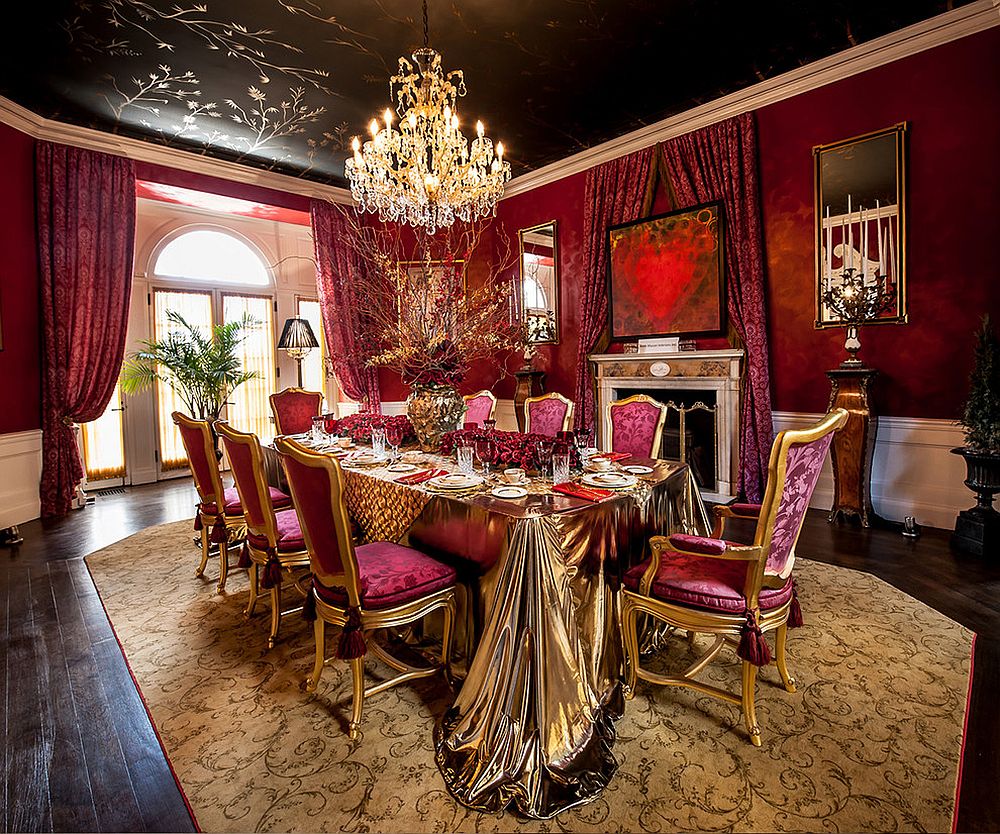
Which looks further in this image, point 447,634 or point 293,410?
point 293,410

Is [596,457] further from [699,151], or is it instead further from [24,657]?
[699,151]

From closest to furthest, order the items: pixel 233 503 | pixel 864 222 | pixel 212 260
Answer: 1. pixel 233 503
2. pixel 864 222
3. pixel 212 260

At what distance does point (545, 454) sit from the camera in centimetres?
240

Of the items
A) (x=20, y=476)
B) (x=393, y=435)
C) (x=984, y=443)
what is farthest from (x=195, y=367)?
(x=984, y=443)

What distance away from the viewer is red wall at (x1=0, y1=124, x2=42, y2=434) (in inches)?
175

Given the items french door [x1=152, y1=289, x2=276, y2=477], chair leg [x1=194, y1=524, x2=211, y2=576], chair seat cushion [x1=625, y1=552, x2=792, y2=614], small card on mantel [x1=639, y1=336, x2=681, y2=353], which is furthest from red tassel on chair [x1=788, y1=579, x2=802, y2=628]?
french door [x1=152, y1=289, x2=276, y2=477]

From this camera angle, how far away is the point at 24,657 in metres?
2.46

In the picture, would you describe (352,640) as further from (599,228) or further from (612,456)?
(599,228)

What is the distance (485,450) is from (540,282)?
4.37 meters

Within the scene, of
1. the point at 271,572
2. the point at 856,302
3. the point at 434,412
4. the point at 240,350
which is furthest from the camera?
the point at 240,350

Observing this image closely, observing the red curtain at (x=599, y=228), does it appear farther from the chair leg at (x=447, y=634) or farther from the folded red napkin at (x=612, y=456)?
the chair leg at (x=447, y=634)

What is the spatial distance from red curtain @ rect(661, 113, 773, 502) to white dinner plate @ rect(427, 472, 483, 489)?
3.19 m

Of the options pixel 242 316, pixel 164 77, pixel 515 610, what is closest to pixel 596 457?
pixel 515 610

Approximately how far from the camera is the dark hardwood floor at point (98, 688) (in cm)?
159
